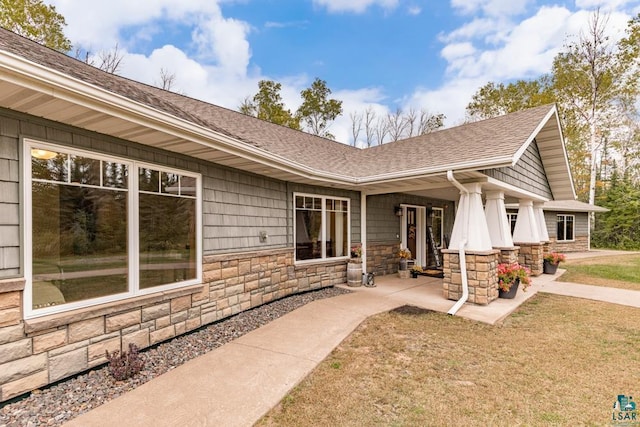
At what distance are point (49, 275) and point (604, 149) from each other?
3118 cm

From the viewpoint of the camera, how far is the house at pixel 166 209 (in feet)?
9.32

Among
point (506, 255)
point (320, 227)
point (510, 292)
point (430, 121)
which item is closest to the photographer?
point (510, 292)

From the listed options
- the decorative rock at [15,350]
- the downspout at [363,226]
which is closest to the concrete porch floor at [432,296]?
the downspout at [363,226]

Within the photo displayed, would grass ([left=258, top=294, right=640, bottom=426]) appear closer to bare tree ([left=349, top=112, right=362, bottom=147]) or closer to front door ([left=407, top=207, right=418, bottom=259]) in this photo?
front door ([left=407, top=207, right=418, bottom=259])

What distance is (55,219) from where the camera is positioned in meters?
3.29

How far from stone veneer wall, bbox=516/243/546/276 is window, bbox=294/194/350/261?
222 inches

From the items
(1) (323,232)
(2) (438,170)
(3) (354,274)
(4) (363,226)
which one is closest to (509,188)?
(2) (438,170)

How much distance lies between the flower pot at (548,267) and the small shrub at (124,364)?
1093 centimetres

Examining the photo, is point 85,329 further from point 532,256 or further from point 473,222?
point 532,256

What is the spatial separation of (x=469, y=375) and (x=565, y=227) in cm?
1882

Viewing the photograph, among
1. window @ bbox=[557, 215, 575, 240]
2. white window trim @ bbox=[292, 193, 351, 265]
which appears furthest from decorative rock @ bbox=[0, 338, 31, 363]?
window @ bbox=[557, 215, 575, 240]

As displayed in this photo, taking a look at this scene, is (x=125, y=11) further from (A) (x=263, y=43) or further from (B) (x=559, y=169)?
(B) (x=559, y=169)

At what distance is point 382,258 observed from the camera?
9.09m

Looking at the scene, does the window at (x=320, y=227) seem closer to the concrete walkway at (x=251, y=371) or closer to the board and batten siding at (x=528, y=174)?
the concrete walkway at (x=251, y=371)
